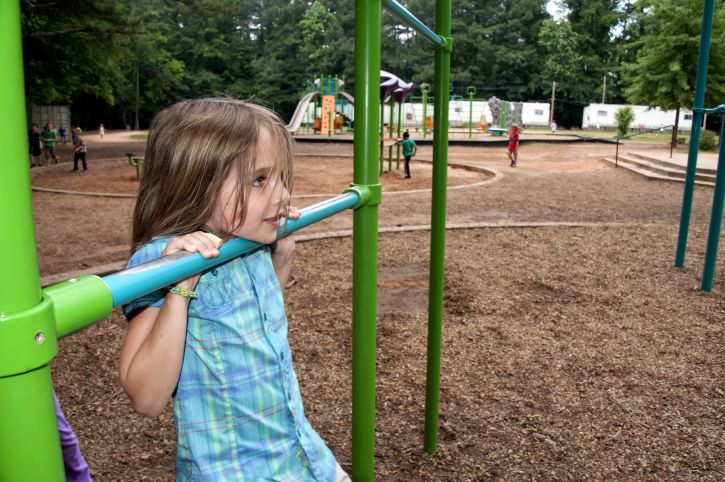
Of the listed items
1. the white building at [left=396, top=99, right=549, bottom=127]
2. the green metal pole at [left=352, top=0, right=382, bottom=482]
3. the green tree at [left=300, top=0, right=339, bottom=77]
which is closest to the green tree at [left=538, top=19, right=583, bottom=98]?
the white building at [left=396, top=99, right=549, bottom=127]

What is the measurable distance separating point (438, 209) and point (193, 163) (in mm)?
1391

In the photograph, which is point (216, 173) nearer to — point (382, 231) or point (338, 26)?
point (382, 231)

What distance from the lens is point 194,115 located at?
104cm

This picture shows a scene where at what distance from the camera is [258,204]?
1.01m

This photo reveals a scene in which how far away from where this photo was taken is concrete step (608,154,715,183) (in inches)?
475

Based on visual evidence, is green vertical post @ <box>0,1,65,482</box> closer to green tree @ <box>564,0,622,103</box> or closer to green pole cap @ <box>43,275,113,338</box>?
green pole cap @ <box>43,275,113,338</box>

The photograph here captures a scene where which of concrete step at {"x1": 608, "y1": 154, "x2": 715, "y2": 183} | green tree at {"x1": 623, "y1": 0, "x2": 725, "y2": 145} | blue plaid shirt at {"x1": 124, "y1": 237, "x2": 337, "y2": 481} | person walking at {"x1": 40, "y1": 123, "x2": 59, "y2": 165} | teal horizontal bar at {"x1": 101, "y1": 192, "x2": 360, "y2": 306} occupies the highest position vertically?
green tree at {"x1": 623, "y1": 0, "x2": 725, "y2": 145}

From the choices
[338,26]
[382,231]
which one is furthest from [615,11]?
[382,231]

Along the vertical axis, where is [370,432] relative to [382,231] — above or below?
above

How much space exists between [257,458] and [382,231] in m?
5.67

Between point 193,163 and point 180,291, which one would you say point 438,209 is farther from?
point 180,291

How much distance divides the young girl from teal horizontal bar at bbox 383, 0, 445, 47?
2.02ft

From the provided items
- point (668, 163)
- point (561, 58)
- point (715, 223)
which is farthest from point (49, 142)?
point (561, 58)

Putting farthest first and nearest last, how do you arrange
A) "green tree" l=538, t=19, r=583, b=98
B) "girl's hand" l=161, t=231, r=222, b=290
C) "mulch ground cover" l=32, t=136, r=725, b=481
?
"green tree" l=538, t=19, r=583, b=98
"mulch ground cover" l=32, t=136, r=725, b=481
"girl's hand" l=161, t=231, r=222, b=290
